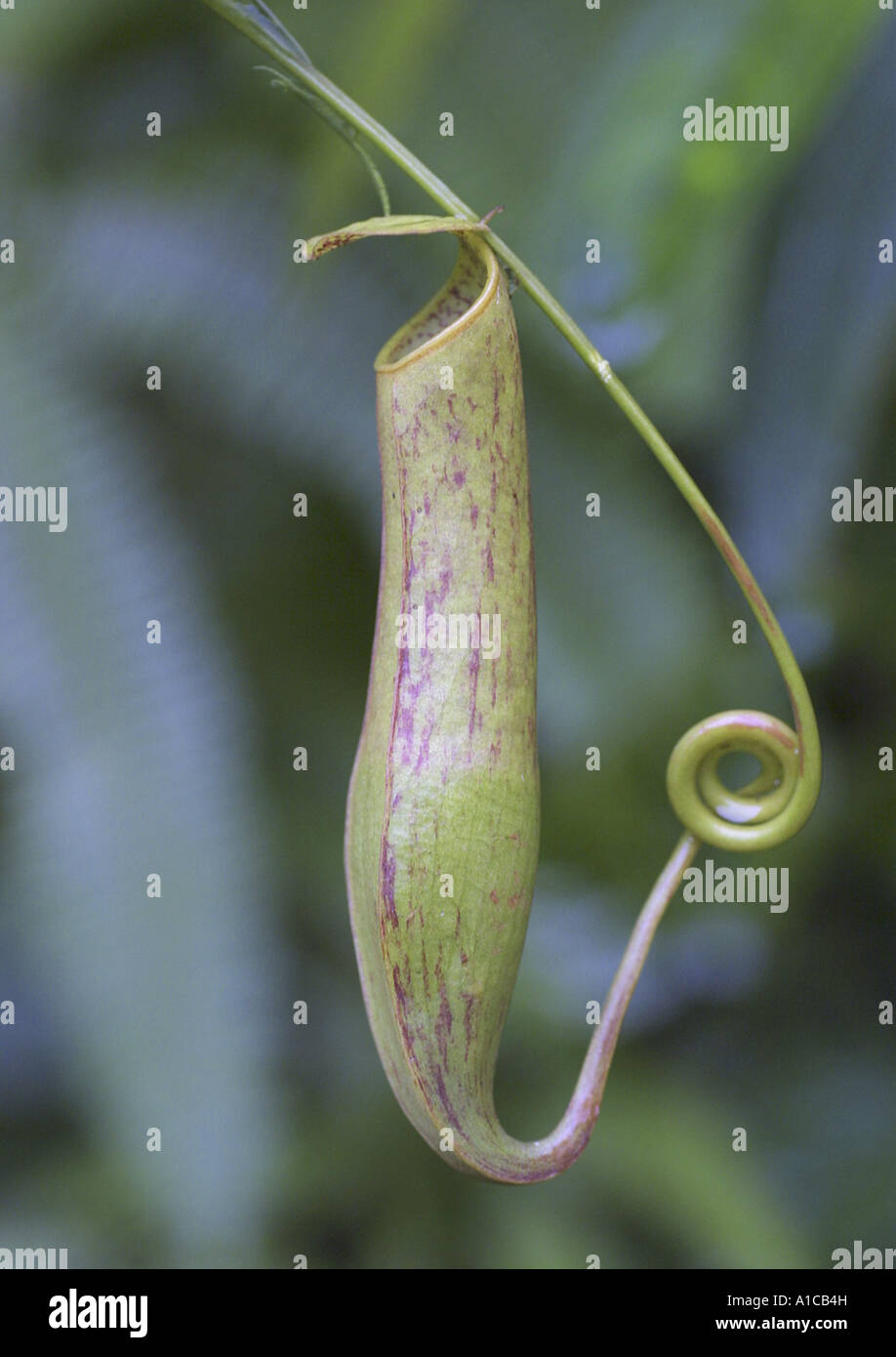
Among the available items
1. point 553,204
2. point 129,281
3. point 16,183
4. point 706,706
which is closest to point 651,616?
point 706,706

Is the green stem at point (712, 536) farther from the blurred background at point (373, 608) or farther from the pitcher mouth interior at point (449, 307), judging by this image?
the blurred background at point (373, 608)

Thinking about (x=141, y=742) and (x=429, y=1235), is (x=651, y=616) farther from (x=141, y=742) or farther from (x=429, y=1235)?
(x=429, y=1235)

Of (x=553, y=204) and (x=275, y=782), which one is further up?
(x=553, y=204)

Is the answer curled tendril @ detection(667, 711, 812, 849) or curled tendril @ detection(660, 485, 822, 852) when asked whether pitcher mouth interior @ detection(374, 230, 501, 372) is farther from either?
curled tendril @ detection(667, 711, 812, 849)

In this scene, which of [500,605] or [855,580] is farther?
[855,580]

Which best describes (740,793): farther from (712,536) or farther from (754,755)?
(712,536)
